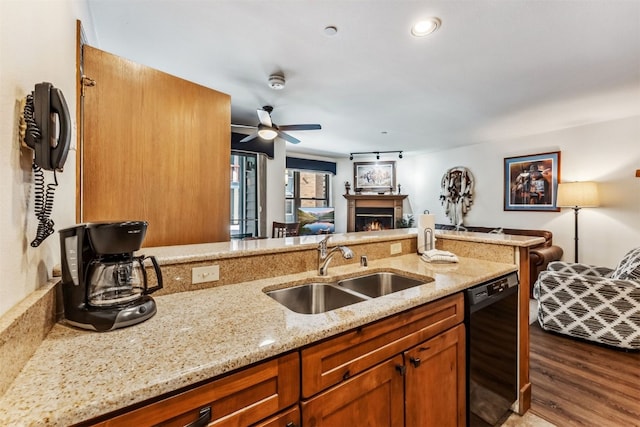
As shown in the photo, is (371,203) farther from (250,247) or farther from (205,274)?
(205,274)

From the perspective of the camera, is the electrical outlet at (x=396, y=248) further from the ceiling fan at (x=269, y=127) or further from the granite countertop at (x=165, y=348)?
the ceiling fan at (x=269, y=127)

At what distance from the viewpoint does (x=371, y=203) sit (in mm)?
7012

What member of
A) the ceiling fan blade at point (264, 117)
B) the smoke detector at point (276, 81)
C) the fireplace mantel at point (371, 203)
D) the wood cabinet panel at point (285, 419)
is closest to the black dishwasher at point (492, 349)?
the wood cabinet panel at point (285, 419)

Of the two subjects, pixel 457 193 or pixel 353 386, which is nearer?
pixel 353 386

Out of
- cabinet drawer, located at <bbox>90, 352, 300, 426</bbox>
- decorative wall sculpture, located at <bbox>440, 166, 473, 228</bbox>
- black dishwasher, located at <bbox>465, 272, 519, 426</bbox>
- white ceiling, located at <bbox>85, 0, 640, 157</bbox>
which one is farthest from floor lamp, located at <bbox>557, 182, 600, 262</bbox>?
cabinet drawer, located at <bbox>90, 352, 300, 426</bbox>

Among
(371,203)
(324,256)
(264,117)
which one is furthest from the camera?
(371,203)

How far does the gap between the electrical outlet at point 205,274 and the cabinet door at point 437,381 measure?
0.91 meters

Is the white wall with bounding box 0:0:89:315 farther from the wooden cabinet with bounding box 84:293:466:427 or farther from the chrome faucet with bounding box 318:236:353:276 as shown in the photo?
the chrome faucet with bounding box 318:236:353:276

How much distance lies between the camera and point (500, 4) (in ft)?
5.71

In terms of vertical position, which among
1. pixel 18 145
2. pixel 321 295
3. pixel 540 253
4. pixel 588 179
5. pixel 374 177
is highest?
pixel 374 177

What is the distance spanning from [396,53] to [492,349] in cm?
222

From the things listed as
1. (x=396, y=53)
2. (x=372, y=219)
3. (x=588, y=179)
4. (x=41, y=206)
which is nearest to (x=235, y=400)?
(x=41, y=206)

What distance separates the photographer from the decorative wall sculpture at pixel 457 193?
573cm

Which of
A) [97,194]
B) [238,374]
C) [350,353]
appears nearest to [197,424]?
[238,374]
